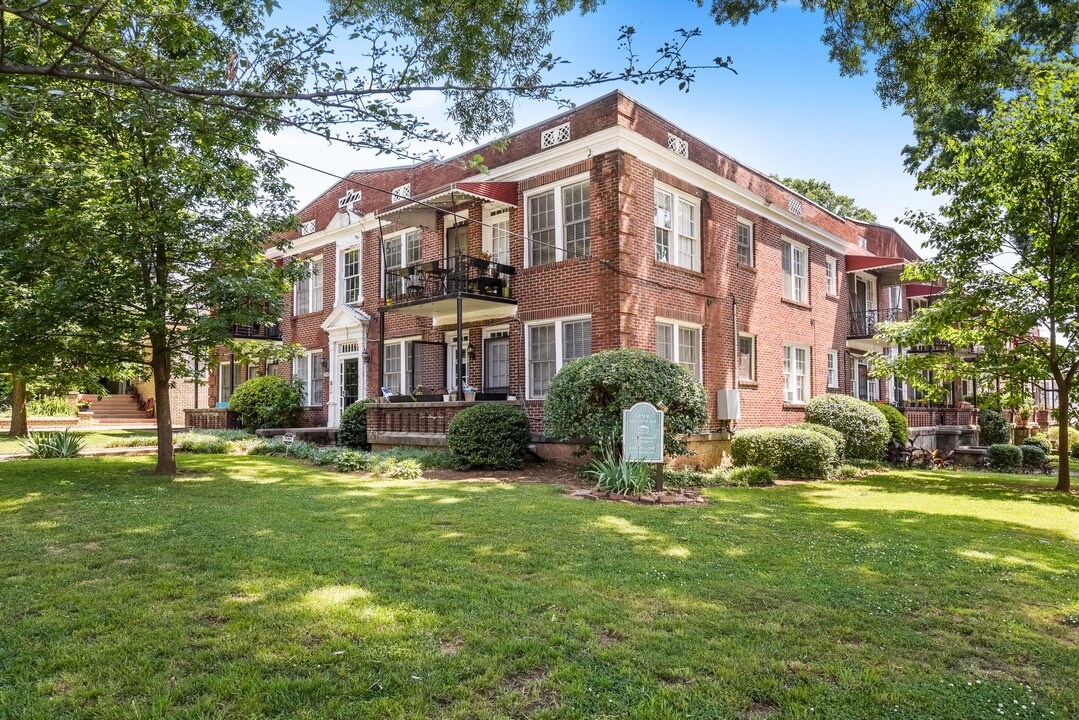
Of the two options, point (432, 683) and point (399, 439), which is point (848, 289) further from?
point (432, 683)

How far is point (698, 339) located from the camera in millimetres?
16344

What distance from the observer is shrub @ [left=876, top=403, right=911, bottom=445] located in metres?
20.0

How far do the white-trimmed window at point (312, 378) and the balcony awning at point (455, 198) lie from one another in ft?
23.5

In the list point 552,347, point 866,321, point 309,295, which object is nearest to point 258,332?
point 309,295

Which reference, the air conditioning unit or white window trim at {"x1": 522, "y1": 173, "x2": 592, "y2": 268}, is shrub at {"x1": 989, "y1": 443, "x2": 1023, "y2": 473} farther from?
white window trim at {"x1": 522, "y1": 173, "x2": 592, "y2": 268}

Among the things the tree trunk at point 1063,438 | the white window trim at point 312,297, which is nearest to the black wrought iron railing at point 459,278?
the white window trim at point 312,297

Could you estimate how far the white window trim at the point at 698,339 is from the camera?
1547 centimetres

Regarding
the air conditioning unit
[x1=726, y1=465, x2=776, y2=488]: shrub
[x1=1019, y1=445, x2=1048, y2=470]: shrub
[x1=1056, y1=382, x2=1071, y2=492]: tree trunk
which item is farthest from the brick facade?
[x1=1056, y1=382, x2=1071, y2=492]: tree trunk

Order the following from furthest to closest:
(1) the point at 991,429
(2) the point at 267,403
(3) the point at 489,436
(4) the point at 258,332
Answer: (1) the point at 991,429, (4) the point at 258,332, (2) the point at 267,403, (3) the point at 489,436

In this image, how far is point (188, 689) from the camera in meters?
3.25

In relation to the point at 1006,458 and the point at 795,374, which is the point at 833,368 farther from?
the point at 1006,458

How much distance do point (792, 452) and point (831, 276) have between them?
1049 centimetres

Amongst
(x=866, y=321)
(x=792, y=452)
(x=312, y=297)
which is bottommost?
(x=792, y=452)

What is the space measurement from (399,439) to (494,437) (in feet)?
12.0
